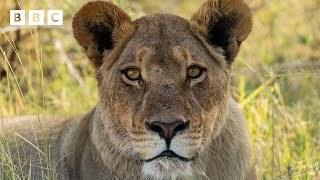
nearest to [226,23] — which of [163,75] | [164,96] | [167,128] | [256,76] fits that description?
[163,75]

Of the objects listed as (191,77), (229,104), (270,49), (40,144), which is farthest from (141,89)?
(270,49)

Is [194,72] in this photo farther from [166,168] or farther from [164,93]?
[166,168]

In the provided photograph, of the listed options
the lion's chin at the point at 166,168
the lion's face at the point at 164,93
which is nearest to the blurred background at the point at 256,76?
the lion's face at the point at 164,93

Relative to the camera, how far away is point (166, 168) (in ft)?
12.6

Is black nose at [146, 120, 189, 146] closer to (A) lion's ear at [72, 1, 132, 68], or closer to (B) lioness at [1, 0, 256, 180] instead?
(B) lioness at [1, 0, 256, 180]

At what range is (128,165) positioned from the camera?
4184 millimetres

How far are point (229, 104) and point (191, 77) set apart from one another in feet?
1.49

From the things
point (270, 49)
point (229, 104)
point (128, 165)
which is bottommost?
point (128, 165)

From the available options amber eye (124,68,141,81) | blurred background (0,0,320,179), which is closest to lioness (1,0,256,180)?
amber eye (124,68,141,81)

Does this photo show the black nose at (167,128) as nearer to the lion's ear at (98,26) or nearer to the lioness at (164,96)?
the lioness at (164,96)

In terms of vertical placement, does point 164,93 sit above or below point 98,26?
below

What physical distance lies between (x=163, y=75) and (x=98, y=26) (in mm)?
619

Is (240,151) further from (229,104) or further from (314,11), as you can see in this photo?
(314,11)

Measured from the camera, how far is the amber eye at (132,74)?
13.4 feet
